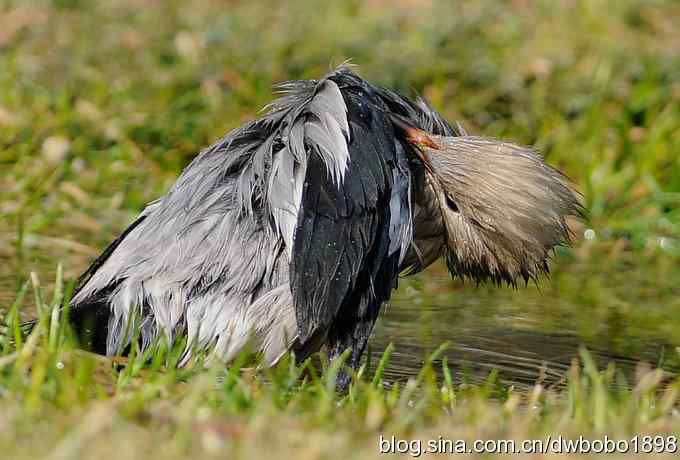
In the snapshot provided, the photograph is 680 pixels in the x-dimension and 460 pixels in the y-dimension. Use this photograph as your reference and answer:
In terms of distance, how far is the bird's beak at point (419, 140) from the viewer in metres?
3.44

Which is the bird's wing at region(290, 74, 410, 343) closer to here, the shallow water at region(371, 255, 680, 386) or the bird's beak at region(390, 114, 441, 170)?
the bird's beak at region(390, 114, 441, 170)

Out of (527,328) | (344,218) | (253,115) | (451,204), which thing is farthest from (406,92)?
(344,218)

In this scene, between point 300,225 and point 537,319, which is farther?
point 537,319

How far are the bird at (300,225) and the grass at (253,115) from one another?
0.15 meters

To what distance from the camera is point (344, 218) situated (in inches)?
124

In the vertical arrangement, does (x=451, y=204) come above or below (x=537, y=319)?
above

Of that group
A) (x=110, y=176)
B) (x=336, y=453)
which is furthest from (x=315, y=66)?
(x=336, y=453)

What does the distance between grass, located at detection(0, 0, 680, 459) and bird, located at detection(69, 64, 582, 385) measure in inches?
5.9

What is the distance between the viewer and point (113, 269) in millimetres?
3271

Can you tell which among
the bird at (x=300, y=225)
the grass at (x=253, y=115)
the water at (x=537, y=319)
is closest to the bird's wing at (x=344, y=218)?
the bird at (x=300, y=225)

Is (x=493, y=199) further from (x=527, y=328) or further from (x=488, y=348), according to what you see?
(x=527, y=328)

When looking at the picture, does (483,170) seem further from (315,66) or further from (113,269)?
(315,66)

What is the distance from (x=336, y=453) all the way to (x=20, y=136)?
371 cm

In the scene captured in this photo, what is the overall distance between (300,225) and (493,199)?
25.4 inches
